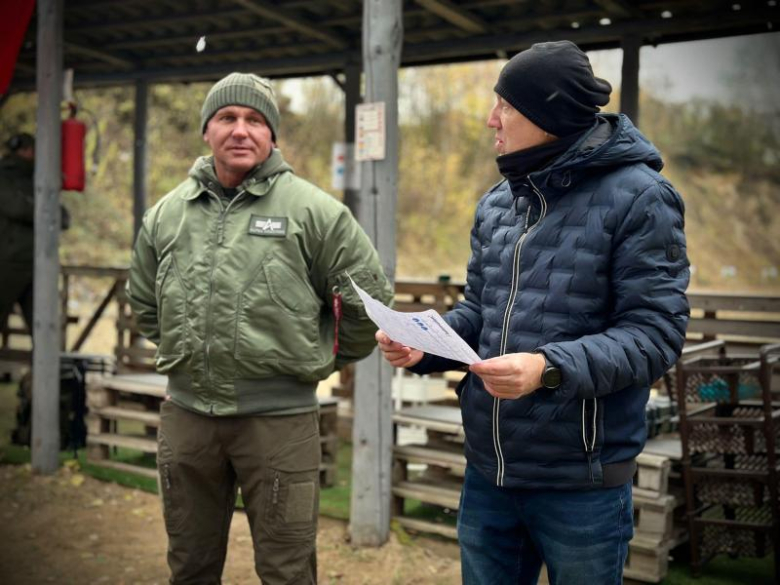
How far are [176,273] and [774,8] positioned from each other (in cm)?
439

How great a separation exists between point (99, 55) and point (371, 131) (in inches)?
184

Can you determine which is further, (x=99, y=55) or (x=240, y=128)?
(x=99, y=55)

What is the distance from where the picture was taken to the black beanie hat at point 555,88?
69.0 inches

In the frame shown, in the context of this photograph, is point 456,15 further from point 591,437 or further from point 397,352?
point 591,437

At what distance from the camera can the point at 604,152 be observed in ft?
5.74

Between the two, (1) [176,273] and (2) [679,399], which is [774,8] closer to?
(2) [679,399]

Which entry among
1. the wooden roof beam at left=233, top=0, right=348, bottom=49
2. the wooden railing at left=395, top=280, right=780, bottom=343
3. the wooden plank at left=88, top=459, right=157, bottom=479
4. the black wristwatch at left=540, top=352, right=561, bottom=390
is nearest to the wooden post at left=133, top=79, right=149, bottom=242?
the wooden roof beam at left=233, top=0, right=348, bottom=49

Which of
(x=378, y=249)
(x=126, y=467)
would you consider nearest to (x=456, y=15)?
(x=378, y=249)

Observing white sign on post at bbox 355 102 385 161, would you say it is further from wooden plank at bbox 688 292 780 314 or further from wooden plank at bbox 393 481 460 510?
wooden plank at bbox 688 292 780 314

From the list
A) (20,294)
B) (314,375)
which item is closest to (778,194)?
(20,294)

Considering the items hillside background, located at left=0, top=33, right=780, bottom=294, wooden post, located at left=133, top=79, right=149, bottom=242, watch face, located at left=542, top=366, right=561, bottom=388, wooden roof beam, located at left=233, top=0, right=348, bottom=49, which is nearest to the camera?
watch face, located at left=542, top=366, right=561, bottom=388

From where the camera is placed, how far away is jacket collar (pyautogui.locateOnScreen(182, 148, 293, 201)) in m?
2.65

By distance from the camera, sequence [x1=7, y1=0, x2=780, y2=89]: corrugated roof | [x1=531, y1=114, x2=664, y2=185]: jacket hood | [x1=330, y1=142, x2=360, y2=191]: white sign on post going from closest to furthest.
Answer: [x1=531, y1=114, x2=664, y2=185]: jacket hood < [x1=7, y1=0, x2=780, y2=89]: corrugated roof < [x1=330, y1=142, x2=360, y2=191]: white sign on post

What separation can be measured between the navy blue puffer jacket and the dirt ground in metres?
2.28
